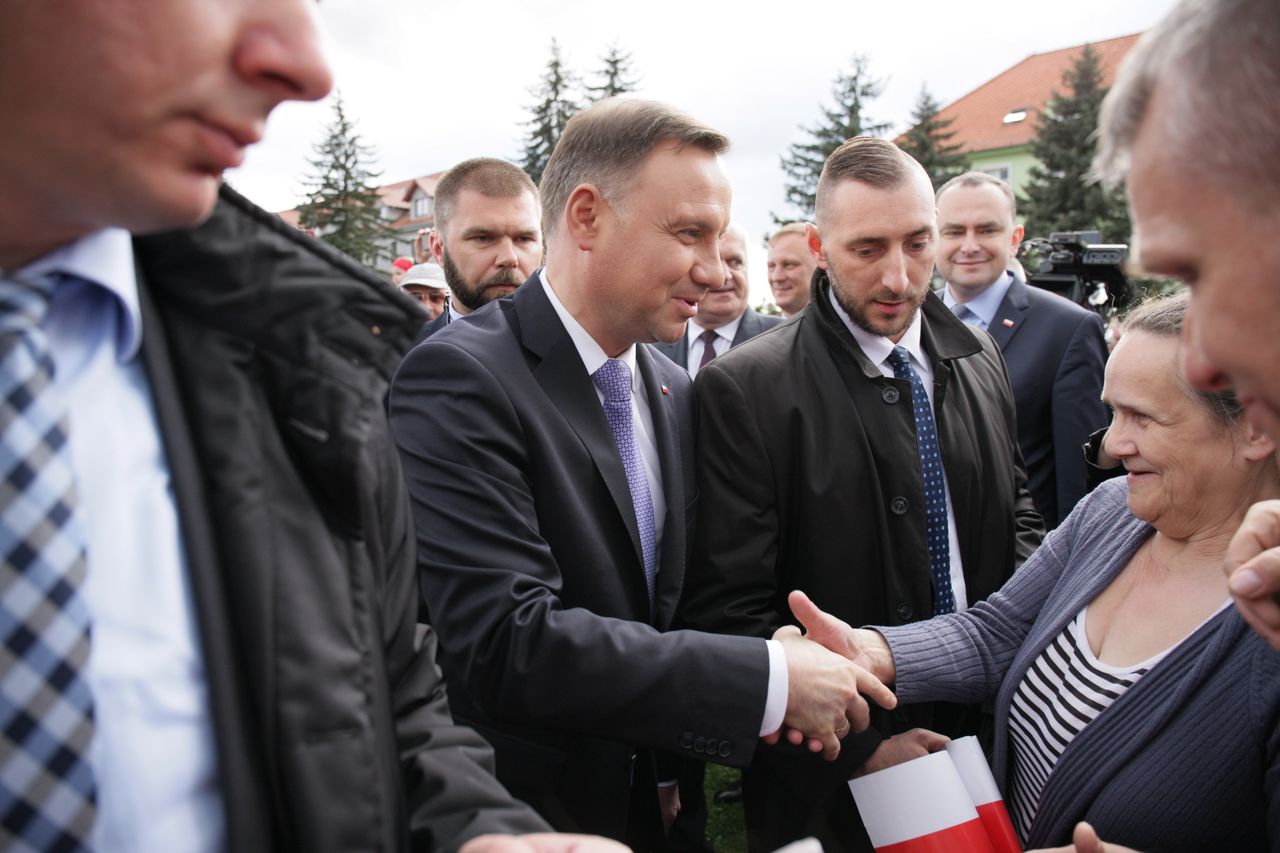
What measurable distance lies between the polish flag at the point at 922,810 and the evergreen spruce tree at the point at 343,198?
4333cm

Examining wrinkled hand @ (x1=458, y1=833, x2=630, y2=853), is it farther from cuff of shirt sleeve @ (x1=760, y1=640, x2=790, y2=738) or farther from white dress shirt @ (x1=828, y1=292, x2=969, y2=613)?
white dress shirt @ (x1=828, y1=292, x2=969, y2=613)

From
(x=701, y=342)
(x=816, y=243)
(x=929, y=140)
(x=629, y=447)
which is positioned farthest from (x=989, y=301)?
(x=929, y=140)

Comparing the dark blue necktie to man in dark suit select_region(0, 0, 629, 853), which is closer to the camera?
man in dark suit select_region(0, 0, 629, 853)

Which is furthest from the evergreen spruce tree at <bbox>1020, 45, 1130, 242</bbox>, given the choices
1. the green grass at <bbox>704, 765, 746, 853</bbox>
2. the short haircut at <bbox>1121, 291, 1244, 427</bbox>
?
the short haircut at <bbox>1121, 291, 1244, 427</bbox>

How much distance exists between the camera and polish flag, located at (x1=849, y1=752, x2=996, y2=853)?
6.35 feet

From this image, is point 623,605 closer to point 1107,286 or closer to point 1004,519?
point 1004,519

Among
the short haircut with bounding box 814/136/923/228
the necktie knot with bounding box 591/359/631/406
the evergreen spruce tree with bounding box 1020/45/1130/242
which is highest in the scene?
the evergreen spruce tree with bounding box 1020/45/1130/242

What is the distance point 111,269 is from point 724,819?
4519mm

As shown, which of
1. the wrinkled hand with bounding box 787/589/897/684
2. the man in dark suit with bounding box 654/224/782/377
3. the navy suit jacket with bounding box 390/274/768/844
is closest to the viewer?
the navy suit jacket with bounding box 390/274/768/844

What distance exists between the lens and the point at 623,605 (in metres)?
2.25

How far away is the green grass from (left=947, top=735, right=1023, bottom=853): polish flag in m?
2.50

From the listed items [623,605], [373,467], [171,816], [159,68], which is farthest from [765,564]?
[159,68]

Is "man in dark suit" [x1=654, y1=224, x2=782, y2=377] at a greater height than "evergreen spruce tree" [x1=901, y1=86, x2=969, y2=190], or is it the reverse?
"evergreen spruce tree" [x1=901, y1=86, x2=969, y2=190]

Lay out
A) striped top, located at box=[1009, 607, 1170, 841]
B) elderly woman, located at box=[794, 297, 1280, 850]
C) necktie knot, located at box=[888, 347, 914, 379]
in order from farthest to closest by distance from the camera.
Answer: necktie knot, located at box=[888, 347, 914, 379] < striped top, located at box=[1009, 607, 1170, 841] < elderly woman, located at box=[794, 297, 1280, 850]
